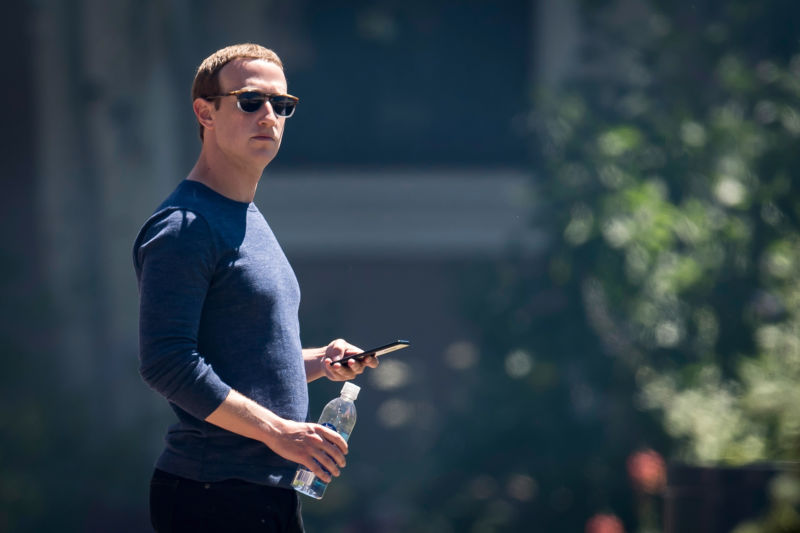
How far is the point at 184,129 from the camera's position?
9.09 metres

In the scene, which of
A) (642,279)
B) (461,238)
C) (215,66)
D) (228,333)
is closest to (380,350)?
(228,333)

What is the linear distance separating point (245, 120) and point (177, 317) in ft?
1.64

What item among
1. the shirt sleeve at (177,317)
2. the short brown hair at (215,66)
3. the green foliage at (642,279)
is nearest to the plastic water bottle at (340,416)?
the shirt sleeve at (177,317)

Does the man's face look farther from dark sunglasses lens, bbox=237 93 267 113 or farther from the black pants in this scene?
the black pants

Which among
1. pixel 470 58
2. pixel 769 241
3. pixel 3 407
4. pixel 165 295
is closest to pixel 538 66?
pixel 470 58

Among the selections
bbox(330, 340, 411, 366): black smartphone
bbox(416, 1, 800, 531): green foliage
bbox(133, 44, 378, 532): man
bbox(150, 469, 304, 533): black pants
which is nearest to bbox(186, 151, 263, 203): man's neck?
bbox(133, 44, 378, 532): man

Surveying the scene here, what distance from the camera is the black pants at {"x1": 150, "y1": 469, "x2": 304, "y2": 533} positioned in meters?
2.28

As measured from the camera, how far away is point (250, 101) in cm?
240

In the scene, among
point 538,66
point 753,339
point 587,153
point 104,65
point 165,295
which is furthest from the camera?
point 538,66

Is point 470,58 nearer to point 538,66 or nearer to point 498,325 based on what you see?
point 538,66

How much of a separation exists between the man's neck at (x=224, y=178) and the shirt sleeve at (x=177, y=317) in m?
0.22

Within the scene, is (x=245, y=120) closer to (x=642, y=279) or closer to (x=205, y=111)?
(x=205, y=111)

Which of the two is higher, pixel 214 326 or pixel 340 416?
pixel 214 326

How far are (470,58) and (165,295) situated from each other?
7694 mm
